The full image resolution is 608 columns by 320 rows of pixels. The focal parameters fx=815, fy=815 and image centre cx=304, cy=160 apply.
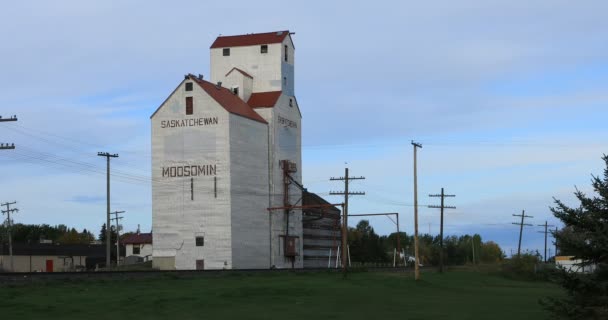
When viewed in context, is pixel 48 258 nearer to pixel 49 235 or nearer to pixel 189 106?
pixel 189 106

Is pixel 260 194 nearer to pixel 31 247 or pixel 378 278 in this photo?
pixel 378 278

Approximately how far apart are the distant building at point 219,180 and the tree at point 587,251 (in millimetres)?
53508

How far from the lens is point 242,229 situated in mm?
78000

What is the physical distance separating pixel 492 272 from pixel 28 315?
65.5 m

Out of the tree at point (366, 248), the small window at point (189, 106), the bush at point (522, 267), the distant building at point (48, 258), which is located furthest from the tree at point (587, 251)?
the tree at point (366, 248)

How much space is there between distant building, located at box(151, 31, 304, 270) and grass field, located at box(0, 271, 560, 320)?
86.4 ft

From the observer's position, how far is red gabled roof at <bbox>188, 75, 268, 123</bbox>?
78375 millimetres

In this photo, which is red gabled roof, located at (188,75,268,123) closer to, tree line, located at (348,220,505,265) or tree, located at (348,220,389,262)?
tree line, located at (348,220,505,265)

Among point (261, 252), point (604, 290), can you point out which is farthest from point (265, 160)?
point (604, 290)

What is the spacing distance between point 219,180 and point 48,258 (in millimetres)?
36680

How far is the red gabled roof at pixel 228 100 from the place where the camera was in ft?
257

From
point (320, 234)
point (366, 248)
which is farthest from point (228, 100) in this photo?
point (366, 248)

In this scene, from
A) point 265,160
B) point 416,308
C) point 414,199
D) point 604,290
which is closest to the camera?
point 604,290

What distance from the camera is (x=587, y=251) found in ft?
76.6
